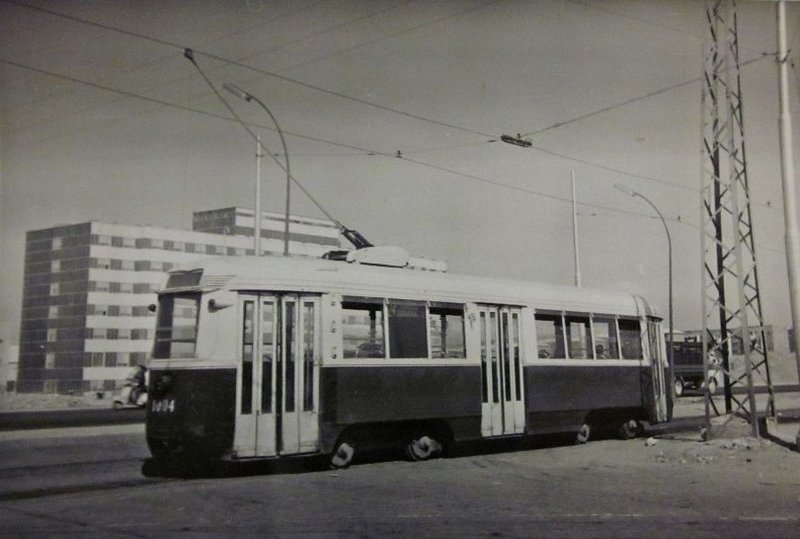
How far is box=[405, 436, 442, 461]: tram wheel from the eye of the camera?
11.3 m

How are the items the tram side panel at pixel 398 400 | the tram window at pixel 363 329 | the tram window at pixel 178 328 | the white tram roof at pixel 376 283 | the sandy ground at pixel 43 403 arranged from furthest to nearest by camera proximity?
1. the sandy ground at pixel 43 403
2. the tram window at pixel 363 329
3. the tram side panel at pixel 398 400
4. the white tram roof at pixel 376 283
5. the tram window at pixel 178 328

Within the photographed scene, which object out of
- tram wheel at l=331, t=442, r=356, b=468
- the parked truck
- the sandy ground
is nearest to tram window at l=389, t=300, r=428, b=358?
tram wheel at l=331, t=442, r=356, b=468

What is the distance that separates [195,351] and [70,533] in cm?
340

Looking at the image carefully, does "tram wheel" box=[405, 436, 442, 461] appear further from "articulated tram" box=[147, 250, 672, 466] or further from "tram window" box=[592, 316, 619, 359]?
"tram window" box=[592, 316, 619, 359]

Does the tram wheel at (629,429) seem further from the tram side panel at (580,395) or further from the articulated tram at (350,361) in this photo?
the articulated tram at (350,361)

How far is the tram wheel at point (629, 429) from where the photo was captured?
1491 centimetres

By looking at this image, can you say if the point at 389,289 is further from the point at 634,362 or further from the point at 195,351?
the point at 634,362

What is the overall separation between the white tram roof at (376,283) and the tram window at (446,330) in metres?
0.17

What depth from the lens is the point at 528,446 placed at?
13.8 meters

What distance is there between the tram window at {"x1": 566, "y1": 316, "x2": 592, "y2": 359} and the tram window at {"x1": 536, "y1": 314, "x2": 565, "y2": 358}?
0.24 metres

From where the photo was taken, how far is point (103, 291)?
84375 mm

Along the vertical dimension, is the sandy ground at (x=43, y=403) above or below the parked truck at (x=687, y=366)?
below

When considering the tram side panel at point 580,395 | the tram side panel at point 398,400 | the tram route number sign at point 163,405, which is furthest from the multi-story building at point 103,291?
the tram route number sign at point 163,405

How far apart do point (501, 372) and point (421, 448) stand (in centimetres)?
196
